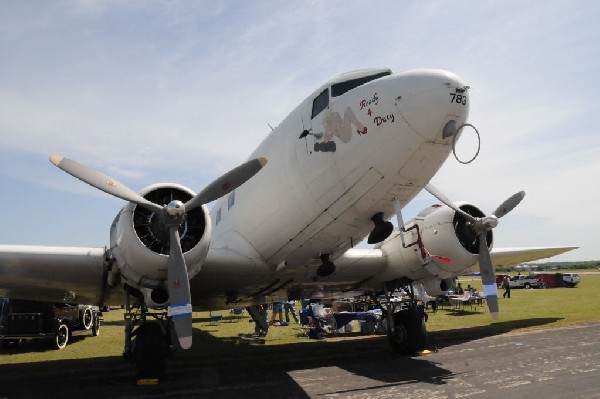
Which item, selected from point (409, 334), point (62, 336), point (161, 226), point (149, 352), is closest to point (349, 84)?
point (161, 226)

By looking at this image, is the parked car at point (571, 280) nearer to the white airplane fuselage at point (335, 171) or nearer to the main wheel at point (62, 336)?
the white airplane fuselage at point (335, 171)

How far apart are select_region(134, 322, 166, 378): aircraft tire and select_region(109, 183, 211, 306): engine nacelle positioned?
99cm

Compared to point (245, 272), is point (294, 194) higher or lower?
higher

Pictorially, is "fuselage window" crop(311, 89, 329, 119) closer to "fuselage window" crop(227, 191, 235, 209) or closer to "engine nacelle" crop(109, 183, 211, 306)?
"engine nacelle" crop(109, 183, 211, 306)

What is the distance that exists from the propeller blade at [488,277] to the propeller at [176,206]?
22.0 feet

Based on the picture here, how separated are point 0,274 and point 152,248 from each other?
3.54m

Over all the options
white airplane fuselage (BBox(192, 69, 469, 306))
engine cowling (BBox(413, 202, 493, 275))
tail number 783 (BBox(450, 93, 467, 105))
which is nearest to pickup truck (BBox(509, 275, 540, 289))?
engine cowling (BBox(413, 202, 493, 275))

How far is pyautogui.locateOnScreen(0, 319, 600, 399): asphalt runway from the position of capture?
8.06m

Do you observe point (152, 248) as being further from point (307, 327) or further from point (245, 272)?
point (307, 327)

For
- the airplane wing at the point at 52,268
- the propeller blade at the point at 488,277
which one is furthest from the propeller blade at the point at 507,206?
the airplane wing at the point at 52,268

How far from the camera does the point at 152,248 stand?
8656mm

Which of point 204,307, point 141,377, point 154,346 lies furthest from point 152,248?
point 204,307

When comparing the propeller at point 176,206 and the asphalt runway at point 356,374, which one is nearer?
the propeller at point 176,206

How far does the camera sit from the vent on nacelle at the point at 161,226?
862cm
